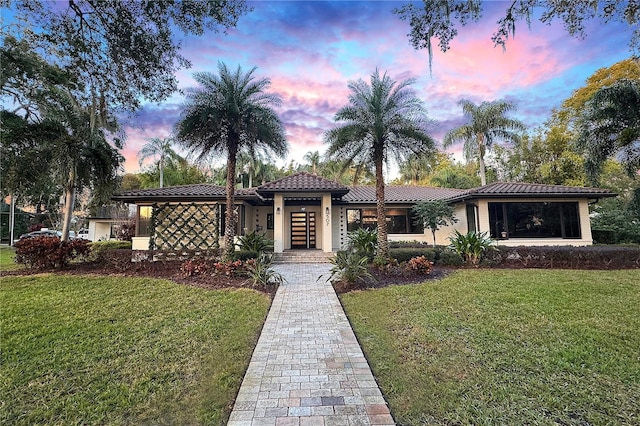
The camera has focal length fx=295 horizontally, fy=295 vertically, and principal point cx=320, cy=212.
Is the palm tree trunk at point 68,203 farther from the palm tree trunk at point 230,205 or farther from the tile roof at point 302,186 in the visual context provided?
the tile roof at point 302,186

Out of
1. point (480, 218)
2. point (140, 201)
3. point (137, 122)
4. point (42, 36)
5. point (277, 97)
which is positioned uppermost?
point (277, 97)

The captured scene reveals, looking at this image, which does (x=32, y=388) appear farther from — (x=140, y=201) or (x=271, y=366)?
(x=140, y=201)

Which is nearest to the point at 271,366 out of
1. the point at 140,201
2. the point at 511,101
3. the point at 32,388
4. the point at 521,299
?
the point at 32,388

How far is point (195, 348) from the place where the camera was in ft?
14.8

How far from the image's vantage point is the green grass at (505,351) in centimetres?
296

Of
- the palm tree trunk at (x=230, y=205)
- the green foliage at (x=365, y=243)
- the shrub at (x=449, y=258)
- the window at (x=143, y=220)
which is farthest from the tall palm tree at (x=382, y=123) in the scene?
the window at (x=143, y=220)

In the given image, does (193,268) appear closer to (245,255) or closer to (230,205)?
(245,255)

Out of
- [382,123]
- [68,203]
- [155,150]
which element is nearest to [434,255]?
[382,123]

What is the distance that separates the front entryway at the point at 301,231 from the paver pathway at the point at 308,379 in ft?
37.3

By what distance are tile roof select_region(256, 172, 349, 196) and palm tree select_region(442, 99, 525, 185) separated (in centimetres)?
1217

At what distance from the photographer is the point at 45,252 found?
10031 mm

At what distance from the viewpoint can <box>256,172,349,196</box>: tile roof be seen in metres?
14.0

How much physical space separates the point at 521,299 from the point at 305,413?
604 centimetres

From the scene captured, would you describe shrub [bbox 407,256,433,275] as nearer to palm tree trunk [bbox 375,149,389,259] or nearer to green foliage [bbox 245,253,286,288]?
palm tree trunk [bbox 375,149,389,259]
